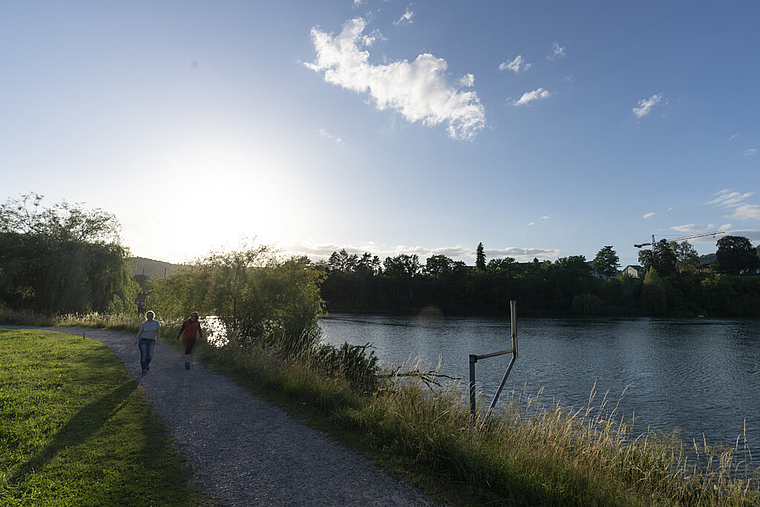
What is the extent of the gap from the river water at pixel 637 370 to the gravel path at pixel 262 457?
1073 centimetres

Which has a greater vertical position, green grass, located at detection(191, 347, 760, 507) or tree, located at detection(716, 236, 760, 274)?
tree, located at detection(716, 236, 760, 274)

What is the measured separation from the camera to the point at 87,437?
6227 millimetres

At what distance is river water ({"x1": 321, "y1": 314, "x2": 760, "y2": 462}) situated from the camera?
15133 millimetres

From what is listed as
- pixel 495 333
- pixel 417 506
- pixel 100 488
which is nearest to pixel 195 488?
pixel 100 488

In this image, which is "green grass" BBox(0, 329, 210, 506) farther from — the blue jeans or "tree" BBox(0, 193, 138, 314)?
"tree" BBox(0, 193, 138, 314)

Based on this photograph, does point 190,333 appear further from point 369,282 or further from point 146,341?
point 369,282

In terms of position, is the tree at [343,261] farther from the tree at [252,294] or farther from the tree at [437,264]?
the tree at [252,294]

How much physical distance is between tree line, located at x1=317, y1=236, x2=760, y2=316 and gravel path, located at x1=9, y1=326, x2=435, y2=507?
8098 centimetres

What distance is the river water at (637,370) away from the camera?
15133 mm

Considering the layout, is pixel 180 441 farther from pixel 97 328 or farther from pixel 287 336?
pixel 97 328

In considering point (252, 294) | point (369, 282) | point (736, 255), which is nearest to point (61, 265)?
point (252, 294)

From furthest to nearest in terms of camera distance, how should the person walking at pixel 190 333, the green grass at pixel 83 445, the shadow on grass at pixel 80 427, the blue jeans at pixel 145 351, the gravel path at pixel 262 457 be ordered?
the person walking at pixel 190 333
the blue jeans at pixel 145 351
the shadow on grass at pixel 80 427
the gravel path at pixel 262 457
the green grass at pixel 83 445

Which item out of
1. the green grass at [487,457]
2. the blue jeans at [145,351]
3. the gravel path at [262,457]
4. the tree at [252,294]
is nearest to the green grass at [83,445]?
the gravel path at [262,457]

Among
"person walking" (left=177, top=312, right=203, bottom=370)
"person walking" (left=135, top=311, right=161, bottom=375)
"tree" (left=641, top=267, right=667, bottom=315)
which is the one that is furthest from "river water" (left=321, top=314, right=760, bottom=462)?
"tree" (left=641, top=267, right=667, bottom=315)
